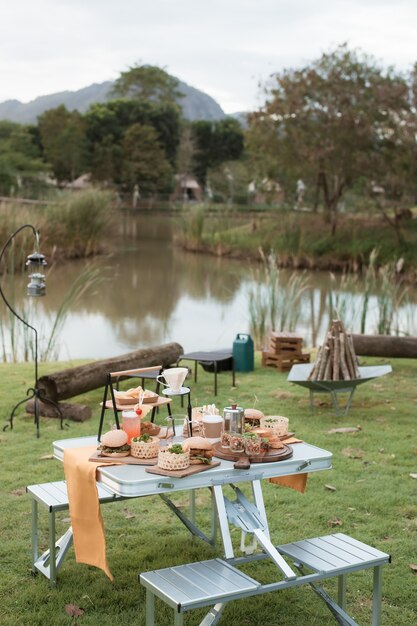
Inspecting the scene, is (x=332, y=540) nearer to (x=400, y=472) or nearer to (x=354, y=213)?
(x=400, y=472)

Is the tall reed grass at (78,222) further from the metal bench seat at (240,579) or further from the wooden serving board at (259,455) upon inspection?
the metal bench seat at (240,579)

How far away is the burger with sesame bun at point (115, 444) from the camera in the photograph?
12.0ft

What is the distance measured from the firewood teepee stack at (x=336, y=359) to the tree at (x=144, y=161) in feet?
157

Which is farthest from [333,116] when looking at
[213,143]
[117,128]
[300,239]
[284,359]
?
[213,143]

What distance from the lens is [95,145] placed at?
55531 mm

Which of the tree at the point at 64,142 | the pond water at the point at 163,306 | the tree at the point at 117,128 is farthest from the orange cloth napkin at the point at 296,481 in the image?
the tree at the point at 117,128

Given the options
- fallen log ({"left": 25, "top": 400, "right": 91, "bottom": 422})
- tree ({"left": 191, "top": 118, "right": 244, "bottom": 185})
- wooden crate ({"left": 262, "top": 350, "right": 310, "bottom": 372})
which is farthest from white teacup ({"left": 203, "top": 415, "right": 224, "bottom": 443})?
tree ({"left": 191, "top": 118, "right": 244, "bottom": 185})

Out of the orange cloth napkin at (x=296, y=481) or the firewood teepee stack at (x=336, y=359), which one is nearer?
the orange cloth napkin at (x=296, y=481)

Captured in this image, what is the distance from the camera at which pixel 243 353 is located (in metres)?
9.46

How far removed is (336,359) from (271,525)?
2967mm

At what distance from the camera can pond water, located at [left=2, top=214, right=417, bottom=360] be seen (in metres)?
13.1

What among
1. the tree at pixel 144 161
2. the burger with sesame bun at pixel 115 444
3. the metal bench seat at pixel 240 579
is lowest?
the metal bench seat at pixel 240 579

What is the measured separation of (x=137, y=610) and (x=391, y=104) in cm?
2246

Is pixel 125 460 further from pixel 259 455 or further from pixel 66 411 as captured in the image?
pixel 66 411
